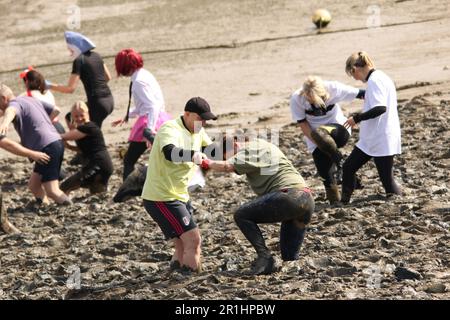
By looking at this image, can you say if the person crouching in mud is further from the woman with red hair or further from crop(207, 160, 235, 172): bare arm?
the woman with red hair

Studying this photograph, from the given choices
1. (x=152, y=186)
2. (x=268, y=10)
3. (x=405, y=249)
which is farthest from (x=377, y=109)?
(x=268, y=10)

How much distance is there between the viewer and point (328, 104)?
13.1 m

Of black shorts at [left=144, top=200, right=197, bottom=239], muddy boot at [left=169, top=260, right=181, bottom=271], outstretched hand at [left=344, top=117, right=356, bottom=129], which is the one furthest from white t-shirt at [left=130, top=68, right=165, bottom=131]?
black shorts at [left=144, top=200, right=197, bottom=239]

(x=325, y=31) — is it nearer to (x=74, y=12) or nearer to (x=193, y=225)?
(x=74, y=12)

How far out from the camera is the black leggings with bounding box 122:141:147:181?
14.8 meters

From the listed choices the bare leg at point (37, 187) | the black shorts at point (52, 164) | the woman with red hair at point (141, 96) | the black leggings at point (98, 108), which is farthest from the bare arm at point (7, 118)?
the black leggings at point (98, 108)

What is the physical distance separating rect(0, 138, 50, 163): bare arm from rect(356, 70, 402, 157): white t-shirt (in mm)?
3507

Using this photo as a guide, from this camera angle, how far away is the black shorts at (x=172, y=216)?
1101 cm

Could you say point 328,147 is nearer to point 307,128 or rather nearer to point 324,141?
point 324,141

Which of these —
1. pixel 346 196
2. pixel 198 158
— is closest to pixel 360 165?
pixel 346 196

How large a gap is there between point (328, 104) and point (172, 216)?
2.72 m

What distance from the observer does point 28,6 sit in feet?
82.6

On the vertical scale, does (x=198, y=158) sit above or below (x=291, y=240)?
above

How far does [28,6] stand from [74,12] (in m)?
1.25
